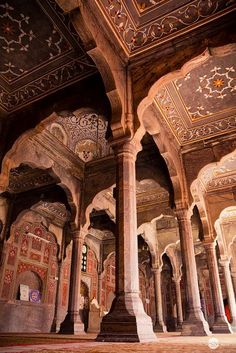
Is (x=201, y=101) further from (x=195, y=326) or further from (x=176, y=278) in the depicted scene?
(x=176, y=278)

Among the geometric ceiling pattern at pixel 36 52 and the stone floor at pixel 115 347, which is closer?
the stone floor at pixel 115 347

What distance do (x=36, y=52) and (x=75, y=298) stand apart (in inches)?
262

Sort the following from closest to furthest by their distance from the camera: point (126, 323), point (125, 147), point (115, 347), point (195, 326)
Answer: point (115, 347), point (126, 323), point (125, 147), point (195, 326)

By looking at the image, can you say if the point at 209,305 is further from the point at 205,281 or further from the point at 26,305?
the point at 26,305

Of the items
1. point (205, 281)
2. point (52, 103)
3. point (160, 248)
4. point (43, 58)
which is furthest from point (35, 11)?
point (205, 281)

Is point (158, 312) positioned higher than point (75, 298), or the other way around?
point (75, 298)

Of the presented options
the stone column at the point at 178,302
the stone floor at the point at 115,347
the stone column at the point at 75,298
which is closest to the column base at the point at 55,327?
the stone column at the point at 75,298

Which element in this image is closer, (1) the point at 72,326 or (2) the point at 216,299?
(1) the point at 72,326

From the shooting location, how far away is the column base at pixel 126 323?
147 inches

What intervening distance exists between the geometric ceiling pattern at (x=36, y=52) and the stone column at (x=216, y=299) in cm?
717

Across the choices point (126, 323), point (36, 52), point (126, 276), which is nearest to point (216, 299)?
point (126, 276)

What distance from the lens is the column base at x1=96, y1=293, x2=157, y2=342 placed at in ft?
12.2

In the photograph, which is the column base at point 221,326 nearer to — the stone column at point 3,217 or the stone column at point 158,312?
the stone column at point 158,312

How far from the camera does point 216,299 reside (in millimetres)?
9602
